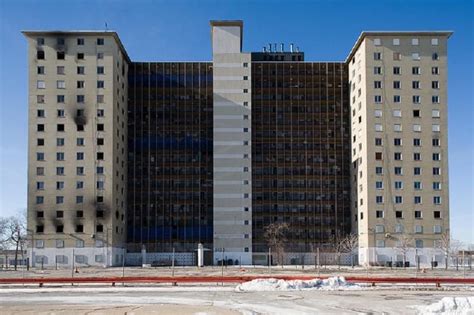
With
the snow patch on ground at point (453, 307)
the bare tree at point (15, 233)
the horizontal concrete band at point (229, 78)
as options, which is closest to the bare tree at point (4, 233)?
the bare tree at point (15, 233)

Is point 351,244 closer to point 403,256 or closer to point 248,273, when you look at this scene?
point 403,256

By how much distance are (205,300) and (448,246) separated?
249 ft

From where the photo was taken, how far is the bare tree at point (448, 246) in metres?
104

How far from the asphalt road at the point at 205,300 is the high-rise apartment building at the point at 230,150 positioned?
203 ft

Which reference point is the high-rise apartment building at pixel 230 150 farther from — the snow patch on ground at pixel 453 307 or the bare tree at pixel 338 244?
the snow patch on ground at pixel 453 307

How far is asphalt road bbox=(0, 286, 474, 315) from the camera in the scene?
108 ft

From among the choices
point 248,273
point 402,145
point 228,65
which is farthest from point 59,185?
point 402,145

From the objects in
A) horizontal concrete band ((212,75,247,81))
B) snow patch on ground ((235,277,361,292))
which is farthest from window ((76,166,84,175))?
snow patch on ground ((235,277,361,292))

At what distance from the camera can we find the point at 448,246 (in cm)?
10394

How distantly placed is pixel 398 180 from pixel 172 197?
45422 mm

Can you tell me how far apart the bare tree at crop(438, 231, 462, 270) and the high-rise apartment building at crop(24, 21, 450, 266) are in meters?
2.24

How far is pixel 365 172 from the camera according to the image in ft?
364

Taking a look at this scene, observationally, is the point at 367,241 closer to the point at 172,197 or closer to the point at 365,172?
the point at 365,172

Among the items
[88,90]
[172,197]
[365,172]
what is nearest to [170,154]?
[172,197]
